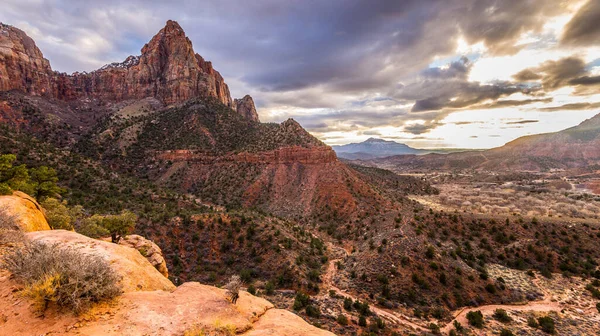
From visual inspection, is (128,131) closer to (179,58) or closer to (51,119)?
(51,119)

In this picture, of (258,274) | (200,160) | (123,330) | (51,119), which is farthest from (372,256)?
(51,119)

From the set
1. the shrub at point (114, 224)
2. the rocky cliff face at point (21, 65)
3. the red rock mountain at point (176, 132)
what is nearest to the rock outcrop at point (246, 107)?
the red rock mountain at point (176, 132)

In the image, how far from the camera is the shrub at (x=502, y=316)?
21.2 m

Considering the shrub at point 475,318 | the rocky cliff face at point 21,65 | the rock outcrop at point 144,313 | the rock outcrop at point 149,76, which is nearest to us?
the rock outcrop at point 144,313

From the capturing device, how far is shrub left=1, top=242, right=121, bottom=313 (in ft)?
22.1

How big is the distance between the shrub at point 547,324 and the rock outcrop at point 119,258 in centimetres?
2892

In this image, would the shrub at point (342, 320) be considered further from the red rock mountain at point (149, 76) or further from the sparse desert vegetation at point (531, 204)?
the red rock mountain at point (149, 76)

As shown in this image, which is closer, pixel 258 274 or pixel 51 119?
pixel 258 274

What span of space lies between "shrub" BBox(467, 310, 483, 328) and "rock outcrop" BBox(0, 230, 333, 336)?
62.3 feet

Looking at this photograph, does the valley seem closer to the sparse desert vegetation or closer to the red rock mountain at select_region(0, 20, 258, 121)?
the sparse desert vegetation

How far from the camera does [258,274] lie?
28.3 meters

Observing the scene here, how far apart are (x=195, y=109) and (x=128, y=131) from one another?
25.2 m

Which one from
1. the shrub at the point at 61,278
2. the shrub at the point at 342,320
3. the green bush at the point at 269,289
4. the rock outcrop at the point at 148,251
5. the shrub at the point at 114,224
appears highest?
the shrub at the point at 61,278

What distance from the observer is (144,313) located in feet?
26.0
